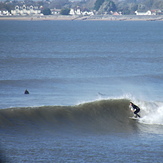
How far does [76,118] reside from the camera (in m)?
19.2

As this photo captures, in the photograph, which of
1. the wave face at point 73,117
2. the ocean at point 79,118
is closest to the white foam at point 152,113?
the ocean at point 79,118

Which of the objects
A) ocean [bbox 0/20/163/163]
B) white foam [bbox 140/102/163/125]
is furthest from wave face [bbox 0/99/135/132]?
Result: white foam [bbox 140/102/163/125]

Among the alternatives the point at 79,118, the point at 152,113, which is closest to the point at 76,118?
the point at 79,118

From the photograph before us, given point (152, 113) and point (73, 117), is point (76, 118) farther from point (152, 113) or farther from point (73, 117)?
point (152, 113)

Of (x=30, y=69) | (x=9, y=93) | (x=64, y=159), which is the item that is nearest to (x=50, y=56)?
(x=30, y=69)

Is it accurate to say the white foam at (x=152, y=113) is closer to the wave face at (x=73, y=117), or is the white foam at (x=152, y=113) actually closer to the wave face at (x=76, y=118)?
the wave face at (x=76, y=118)

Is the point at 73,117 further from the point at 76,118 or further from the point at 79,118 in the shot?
the point at 79,118

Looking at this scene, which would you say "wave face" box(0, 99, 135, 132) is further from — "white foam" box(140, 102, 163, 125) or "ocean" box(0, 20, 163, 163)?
"white foam" box(140, 102, 163, 125)

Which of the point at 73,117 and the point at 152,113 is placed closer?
the point at 73,117

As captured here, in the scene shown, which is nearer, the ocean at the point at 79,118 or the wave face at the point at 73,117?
the ocean at the point at 79,118

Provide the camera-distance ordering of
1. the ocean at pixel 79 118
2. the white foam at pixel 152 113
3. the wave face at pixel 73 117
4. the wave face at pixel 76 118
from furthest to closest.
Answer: the white foam at pixel 152 113 → the wave face at pixel 73 117 → the wave face at pixel 76 118 → the ocean at pixel 79 118

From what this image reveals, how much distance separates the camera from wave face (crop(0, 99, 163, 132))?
17.6 m

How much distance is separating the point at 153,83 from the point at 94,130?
1386 centimetres

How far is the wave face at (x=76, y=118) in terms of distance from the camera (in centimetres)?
1764
